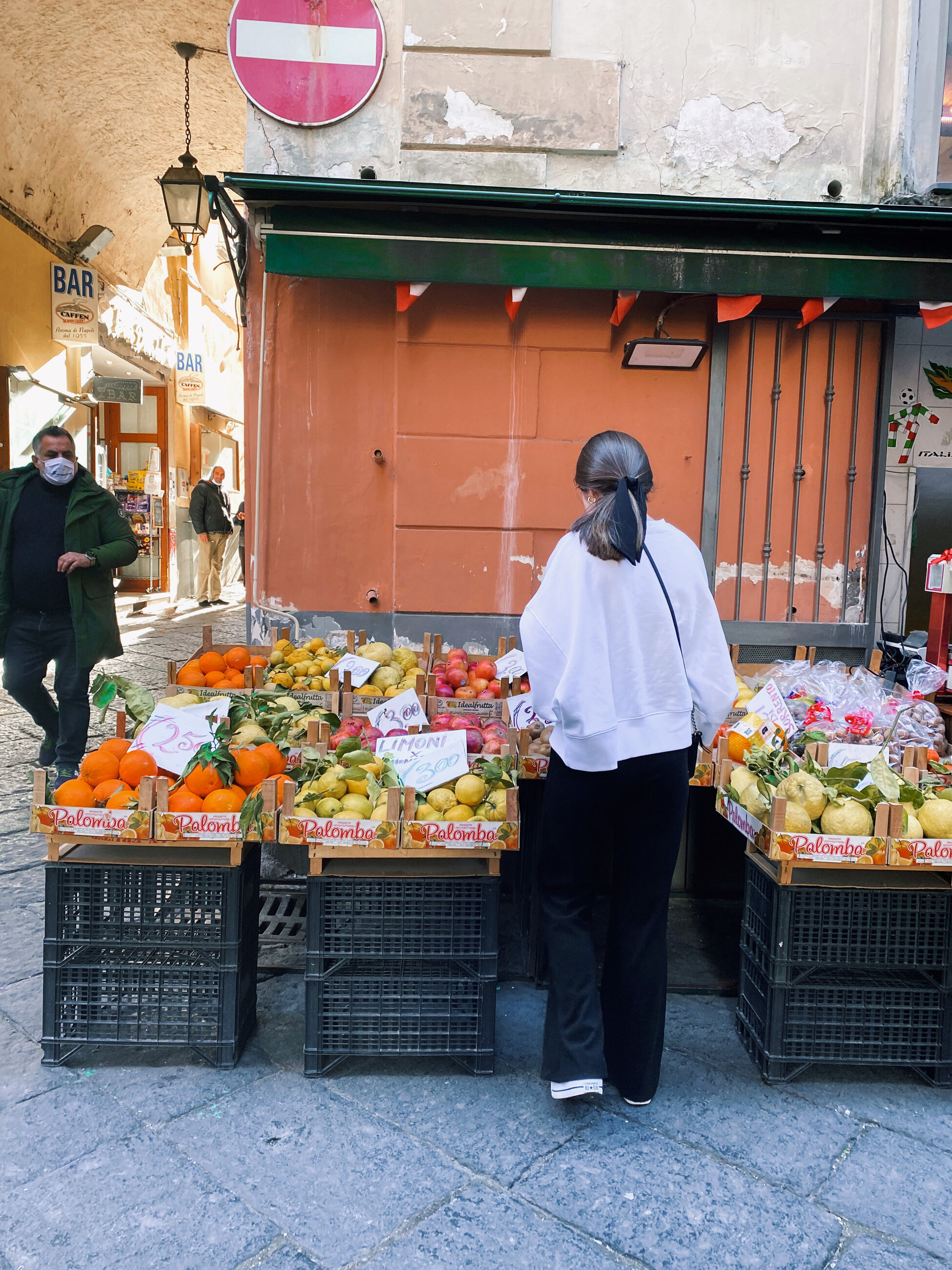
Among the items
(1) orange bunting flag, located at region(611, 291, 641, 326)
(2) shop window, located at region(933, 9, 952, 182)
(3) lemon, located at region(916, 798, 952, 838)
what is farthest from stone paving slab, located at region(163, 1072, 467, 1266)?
(2) shop window, located at region(933, 9, 952, 182)

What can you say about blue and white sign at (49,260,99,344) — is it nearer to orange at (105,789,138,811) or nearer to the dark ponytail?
orange at (105,789,138,811)

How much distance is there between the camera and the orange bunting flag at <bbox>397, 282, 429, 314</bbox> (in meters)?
5.63

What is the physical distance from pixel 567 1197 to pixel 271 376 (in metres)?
5.28

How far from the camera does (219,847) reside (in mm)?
2965

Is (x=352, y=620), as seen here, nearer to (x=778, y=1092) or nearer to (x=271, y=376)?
(x=271, y=376)

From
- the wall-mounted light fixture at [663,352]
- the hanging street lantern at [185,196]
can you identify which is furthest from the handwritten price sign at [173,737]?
the hanging street lantern at [185,196]

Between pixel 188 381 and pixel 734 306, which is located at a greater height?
pixel 188 381

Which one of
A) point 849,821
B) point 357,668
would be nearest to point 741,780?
point 849,821

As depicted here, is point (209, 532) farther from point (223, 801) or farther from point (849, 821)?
point (849, 821)

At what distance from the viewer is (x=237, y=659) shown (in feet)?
16.1

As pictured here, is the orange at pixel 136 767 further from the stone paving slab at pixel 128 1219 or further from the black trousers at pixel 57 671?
the black trousers at pixel 57 671

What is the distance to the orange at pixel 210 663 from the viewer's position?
4750mm

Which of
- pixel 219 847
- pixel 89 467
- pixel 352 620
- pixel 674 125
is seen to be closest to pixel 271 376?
pixel 352 620

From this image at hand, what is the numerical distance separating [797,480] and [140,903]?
5.16 meters
